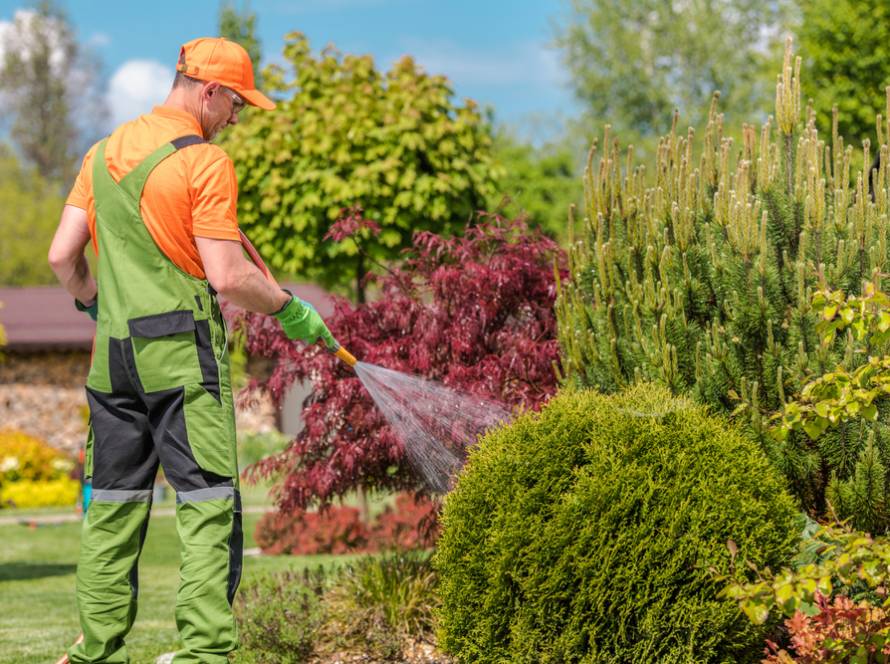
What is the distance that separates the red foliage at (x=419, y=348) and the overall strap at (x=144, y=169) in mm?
2342

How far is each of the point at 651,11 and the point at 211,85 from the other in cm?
2666

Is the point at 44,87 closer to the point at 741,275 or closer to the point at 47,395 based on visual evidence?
the point at 47,395

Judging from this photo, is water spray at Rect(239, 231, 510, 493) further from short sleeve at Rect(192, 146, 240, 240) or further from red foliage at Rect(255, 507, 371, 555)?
red foliage at Rect(255, 507, 371, 555)

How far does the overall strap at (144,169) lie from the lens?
345 cm

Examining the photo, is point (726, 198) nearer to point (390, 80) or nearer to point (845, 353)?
point (845, 353)

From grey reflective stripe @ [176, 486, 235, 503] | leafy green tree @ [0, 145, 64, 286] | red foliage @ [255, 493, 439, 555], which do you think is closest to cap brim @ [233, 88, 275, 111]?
grey reflective stripe @ [176, 486, 235, 503]

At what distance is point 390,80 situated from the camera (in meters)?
10.1

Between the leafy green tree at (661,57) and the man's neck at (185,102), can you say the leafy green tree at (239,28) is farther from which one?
the man's neck at (185,102)

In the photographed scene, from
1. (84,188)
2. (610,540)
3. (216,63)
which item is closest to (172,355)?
(84,188)

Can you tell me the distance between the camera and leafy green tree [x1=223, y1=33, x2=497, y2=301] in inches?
369

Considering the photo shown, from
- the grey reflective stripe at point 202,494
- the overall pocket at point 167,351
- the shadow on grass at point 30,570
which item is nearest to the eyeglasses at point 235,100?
the overall pocket at point 167,351

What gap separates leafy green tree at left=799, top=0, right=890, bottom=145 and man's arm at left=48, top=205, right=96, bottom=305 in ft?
47.2

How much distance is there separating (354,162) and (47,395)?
1415 cm

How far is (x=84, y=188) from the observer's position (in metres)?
3.70
